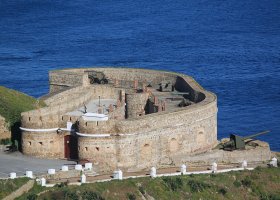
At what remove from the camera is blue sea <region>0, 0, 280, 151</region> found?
403 feet

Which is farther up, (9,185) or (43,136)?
(43,136)

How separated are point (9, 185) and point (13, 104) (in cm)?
1537

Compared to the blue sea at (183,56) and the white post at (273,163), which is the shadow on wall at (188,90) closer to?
the white post at (273,163)

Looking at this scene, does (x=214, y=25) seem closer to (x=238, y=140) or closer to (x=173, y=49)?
(x=173, y=49)

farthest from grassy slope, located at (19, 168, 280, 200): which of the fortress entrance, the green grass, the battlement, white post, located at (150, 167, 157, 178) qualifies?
the fortress entrance

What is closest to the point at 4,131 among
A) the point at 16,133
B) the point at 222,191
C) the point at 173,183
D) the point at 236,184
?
the point at 16,133

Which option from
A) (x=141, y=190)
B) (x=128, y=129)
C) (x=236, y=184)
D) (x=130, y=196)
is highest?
(x=128, y=129)

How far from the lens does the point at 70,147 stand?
73.9 meters

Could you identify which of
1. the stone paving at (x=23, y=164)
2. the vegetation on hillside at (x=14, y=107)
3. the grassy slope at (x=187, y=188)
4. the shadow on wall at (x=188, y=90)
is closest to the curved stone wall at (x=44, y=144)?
the stone paving at (x=23, y=164)

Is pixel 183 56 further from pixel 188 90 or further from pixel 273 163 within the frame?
pixel 273 163

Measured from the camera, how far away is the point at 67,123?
73.8 metres

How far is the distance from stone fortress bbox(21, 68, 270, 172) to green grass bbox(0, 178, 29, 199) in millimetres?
6413

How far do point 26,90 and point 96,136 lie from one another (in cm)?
6306

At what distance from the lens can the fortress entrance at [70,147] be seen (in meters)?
73.6
